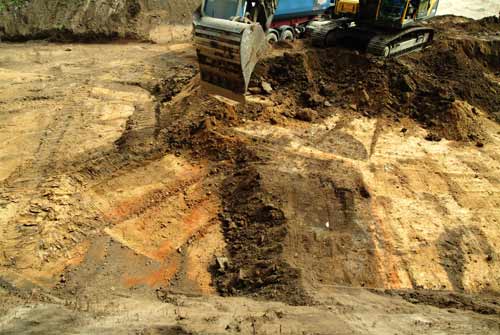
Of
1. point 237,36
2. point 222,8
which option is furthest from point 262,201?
point 222,8

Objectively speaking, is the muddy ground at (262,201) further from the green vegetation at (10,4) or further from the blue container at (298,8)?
the green vegetation at (10,4)

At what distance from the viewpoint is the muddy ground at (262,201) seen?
450 cm

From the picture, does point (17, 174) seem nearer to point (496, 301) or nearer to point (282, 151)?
point (282, 151)

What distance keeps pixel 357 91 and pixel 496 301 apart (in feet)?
18.0

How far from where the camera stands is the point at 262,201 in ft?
20.5

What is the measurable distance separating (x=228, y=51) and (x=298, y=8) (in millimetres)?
8548

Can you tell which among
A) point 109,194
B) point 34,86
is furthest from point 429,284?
point 34,86

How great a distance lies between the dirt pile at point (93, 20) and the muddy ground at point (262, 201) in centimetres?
431

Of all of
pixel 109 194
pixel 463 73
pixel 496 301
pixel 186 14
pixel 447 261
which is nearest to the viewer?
pixel 496 301

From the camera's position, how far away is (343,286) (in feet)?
16.6

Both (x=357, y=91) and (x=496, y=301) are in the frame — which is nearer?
(x=496, y=301)

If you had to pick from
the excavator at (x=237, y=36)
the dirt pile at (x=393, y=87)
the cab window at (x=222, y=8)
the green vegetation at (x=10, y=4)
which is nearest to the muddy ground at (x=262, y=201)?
the dirt pile at (x=393, y=87)

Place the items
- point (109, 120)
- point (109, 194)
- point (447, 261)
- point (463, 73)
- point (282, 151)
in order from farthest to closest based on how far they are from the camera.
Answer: point (463, 73), point (109, 120), point (282, 151), point (109, 194), point (447, 261)

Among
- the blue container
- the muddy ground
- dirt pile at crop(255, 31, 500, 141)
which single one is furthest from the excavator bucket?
the blue container
